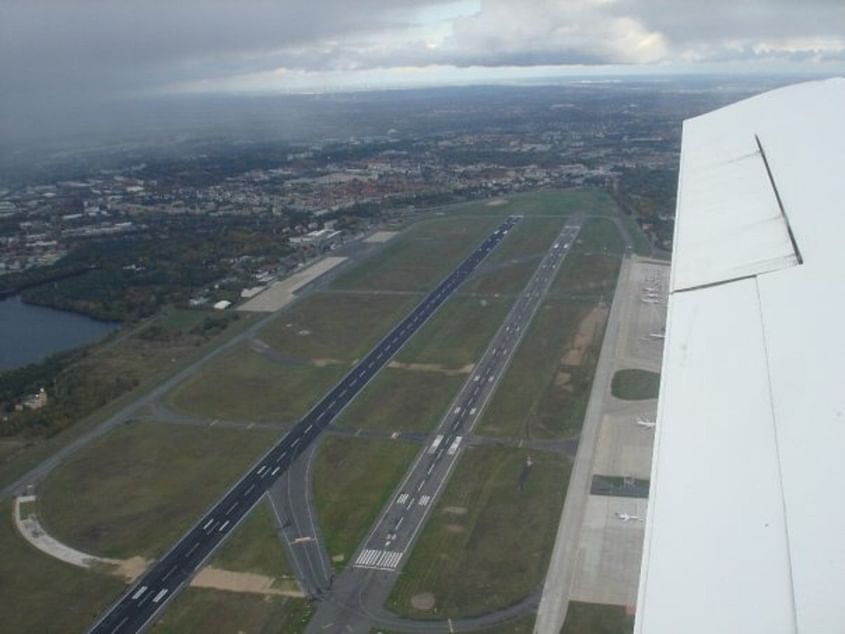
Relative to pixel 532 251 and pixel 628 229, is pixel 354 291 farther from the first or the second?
pixel 628 229

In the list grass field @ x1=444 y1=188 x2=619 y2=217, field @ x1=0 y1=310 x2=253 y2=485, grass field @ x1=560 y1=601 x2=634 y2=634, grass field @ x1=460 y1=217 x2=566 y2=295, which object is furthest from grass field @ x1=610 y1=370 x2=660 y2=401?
grass field @ x1=444 y1=188 x2=619 y2=217

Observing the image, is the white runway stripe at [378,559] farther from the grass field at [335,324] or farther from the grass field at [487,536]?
the grass field at [335,324]

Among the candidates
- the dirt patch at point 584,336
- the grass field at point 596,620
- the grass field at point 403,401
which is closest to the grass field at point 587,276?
the dirt patch at point 584,336

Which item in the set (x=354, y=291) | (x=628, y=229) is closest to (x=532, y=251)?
(x=628, y=229)

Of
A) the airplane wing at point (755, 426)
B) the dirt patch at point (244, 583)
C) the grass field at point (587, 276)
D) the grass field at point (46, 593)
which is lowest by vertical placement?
the grass field at point (46, 593)

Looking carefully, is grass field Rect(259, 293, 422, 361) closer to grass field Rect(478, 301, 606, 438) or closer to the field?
the field

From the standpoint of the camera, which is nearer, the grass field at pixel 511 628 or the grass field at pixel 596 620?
the grass field at pixel 596 620
